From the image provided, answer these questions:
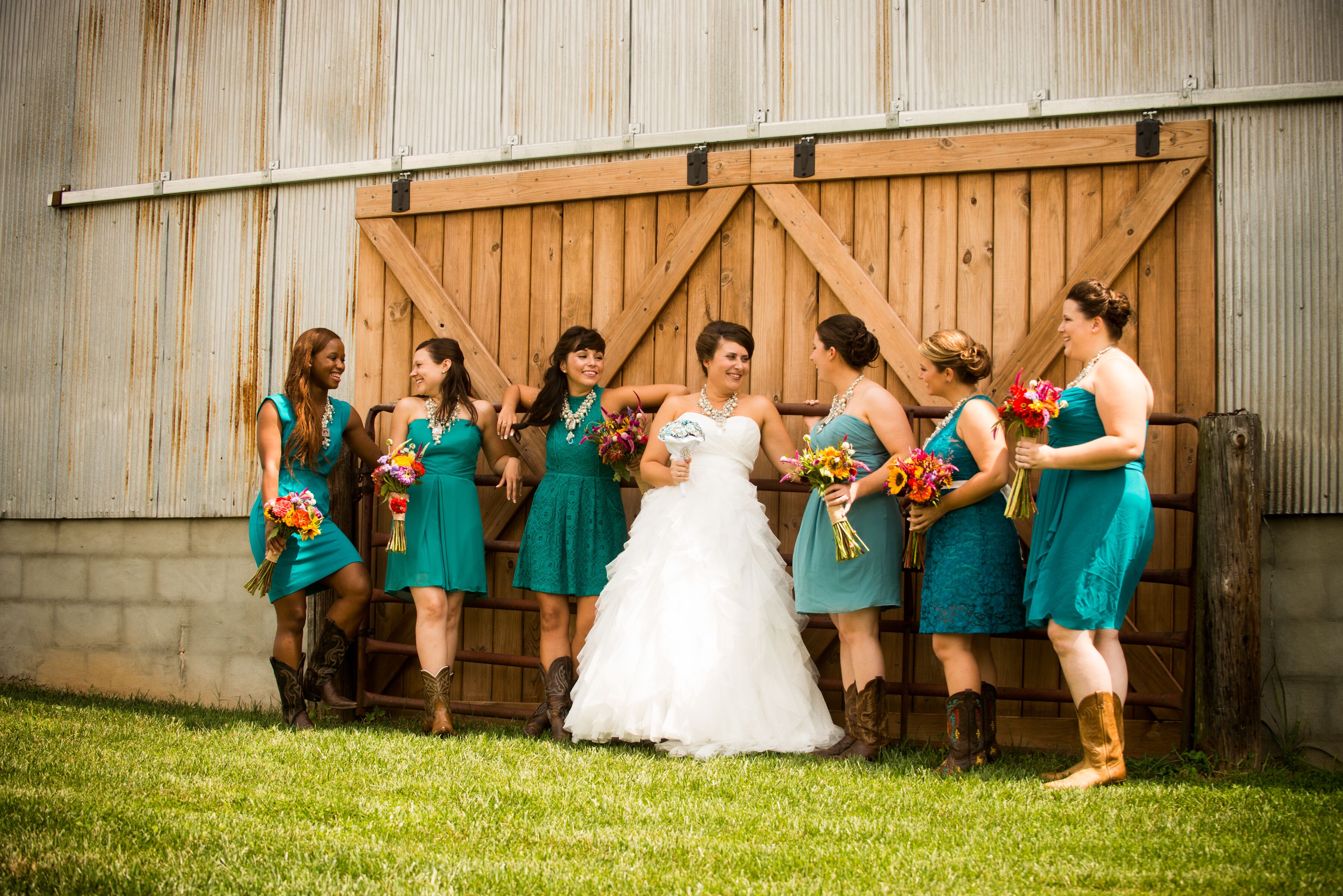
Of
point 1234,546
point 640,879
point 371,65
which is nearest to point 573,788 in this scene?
point 640,879

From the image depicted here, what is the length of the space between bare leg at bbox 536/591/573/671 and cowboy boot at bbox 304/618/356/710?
119cm

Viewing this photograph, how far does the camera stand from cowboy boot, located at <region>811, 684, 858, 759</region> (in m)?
4.97

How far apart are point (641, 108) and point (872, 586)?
329cm

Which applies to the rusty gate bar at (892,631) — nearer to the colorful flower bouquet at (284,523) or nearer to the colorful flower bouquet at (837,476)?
the colorful flower bouquet at (837,476)

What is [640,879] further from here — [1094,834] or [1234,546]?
[1234,546]

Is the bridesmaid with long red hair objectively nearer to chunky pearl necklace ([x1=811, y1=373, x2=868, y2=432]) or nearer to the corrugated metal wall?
the corrugated metal wall

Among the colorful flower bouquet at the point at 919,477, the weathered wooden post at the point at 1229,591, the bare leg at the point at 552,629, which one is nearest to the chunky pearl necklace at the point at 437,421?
the bare leg at the point at 552,629

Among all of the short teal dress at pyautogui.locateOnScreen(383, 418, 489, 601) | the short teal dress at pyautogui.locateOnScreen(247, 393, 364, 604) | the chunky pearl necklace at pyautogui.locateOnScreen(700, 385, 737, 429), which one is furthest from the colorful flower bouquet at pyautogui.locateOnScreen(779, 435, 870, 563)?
the short teal dress at pyautogui.locateOnScreen(247, 393, 364, 604)

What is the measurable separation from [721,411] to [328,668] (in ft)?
8.83

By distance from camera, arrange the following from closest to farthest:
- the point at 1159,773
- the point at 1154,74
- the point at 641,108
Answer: the point at 1159,773
the point at 1154,74
the point at 641,108

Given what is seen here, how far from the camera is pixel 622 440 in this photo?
18.7ft

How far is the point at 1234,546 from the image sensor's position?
15.8 ft

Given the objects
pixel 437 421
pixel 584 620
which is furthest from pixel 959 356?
pixel 437 421

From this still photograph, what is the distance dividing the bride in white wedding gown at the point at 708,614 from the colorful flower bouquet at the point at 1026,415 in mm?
1238
